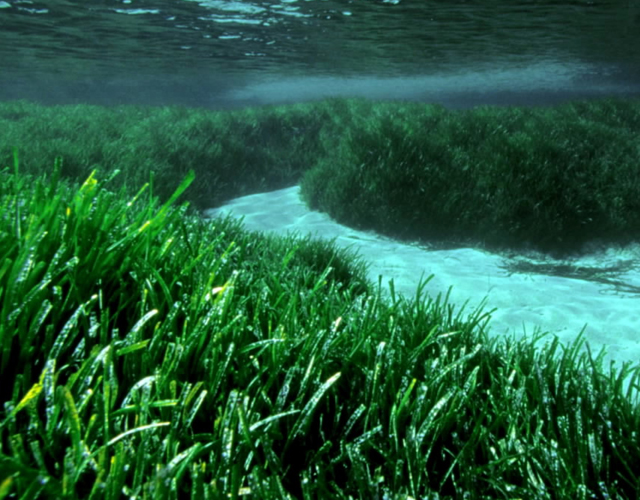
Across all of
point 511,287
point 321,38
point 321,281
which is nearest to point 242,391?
point 321,281

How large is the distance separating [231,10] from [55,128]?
1018 cm

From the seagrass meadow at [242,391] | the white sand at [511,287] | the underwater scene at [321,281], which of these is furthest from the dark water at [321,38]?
the seagrass meadow at [242,391]

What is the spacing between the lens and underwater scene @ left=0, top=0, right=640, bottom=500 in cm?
169

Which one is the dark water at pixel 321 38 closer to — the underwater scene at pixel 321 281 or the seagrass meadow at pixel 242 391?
the underwater scene at pixel 321 281

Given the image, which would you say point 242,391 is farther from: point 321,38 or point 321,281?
point 321,38

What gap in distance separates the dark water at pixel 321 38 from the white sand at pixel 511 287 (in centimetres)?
1257

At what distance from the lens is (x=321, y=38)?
83.6 feet

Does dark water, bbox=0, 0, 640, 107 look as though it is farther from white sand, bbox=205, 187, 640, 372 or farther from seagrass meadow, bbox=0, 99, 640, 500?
seagrass meadow, bbox=0, 99, 640, 500

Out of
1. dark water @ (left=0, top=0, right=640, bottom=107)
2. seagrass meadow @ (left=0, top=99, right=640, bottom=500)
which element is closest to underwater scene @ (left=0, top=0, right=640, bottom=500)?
seagrass meadow @ (left=0, top=99, right=640, bottom=500)

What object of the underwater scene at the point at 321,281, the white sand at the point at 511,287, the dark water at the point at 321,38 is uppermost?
the dark water at the point at 321,38

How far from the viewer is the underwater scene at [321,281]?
1688 mm

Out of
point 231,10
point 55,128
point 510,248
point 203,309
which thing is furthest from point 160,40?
point 203,309

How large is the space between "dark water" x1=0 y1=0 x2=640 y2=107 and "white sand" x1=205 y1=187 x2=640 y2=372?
1257cm

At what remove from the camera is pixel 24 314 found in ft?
6.13
